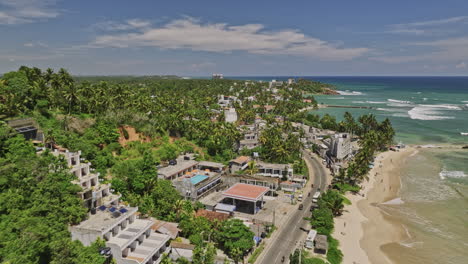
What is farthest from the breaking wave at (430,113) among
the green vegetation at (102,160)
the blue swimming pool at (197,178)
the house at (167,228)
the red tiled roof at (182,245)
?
the red tiled roof at (182,245)

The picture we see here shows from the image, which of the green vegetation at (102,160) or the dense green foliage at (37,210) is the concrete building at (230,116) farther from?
the dense green foliage at (37,210)

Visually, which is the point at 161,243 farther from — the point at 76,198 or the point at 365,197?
the point at 365,197

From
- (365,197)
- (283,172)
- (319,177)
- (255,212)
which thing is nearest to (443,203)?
(365,197)

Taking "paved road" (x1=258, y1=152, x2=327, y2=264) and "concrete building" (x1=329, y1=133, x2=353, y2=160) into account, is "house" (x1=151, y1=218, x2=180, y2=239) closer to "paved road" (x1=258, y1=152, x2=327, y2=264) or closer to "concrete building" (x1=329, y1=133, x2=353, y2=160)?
"paved road" (x1=258, y1=152, x2=327, y2=264)

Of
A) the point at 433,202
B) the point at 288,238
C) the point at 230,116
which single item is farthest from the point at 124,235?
the point at 230,116

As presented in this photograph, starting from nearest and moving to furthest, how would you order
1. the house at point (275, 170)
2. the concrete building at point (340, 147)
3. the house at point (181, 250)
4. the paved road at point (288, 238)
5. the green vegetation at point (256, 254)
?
the house at point (181, 250), the green vegetation at point (256, 254), the paved road at point (288, 238), the house at point (275, 170), the concrete building at point (340, 147)

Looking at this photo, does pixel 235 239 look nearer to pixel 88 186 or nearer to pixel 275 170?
pixel 88 186

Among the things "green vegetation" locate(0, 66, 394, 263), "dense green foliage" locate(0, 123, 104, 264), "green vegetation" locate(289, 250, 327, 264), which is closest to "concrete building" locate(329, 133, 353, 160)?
"green vegetation" locate(0, 66, 394, 263)
